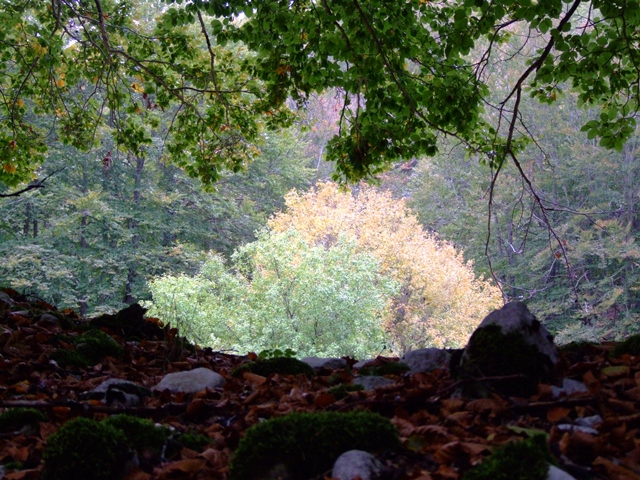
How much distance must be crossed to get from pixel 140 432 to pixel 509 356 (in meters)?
1.47

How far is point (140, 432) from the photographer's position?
2.29 metres

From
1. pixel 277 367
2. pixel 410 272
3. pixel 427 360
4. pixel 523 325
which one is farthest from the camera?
pixel 410 272

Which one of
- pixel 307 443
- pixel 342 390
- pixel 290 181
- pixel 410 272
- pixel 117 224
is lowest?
pixel 307 443

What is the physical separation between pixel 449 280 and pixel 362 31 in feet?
52.7

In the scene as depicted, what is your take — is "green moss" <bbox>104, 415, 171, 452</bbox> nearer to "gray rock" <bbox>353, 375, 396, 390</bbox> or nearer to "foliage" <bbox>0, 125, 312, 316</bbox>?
"gray rock" <bbox>353, 375, 396, 390</bbox>

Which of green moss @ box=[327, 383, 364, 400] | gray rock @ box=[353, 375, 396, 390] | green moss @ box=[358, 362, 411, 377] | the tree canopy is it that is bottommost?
green moss @ box=[327, 383, 364, 400]

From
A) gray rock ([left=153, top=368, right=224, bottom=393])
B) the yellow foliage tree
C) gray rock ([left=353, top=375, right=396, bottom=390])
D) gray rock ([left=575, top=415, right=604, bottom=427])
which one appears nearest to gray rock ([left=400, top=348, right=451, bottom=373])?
gray rock ([left=353, top=375, right=396, bottom=390])

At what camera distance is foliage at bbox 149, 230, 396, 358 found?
1484cm

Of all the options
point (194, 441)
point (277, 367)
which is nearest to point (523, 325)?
point (194, 441)

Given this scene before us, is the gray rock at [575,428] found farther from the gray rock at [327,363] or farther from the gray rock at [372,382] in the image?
the gray rock at [327,363]

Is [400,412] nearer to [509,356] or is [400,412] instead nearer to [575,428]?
[509,356]

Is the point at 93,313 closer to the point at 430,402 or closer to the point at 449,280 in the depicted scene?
the point at 449,280

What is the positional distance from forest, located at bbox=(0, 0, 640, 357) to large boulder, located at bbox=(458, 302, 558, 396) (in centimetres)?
239

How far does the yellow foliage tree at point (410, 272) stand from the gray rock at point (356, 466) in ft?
58.1
